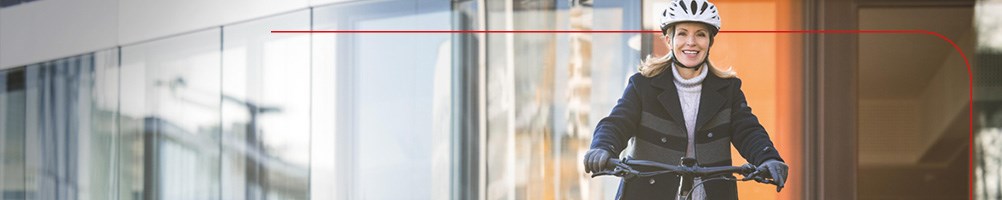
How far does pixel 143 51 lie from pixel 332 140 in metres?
0.84

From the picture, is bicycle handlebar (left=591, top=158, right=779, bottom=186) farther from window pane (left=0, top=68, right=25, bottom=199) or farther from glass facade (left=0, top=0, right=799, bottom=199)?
window pane (left=0, top=68, right=25, bottom=199)

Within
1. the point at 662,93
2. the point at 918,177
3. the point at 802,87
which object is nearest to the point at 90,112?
the point at 662,93

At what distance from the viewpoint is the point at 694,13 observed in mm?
5293

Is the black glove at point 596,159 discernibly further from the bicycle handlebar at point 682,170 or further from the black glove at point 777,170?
the black glove at point 777,170

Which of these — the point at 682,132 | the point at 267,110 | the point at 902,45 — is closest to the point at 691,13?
the point at 682,132

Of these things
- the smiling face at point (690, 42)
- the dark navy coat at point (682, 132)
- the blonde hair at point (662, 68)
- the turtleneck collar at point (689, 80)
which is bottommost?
the dark navy coat at point (682, 132)

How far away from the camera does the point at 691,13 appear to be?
17.4 feet

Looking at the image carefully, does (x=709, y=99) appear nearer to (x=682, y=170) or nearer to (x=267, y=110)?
(x=682, y=170)

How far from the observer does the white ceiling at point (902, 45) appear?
5.48 m

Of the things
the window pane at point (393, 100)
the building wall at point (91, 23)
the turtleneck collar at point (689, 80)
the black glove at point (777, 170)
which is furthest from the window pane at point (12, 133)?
the black glove at point (777, 170)

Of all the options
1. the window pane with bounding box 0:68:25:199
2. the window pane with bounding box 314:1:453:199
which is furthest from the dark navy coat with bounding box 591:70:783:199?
the window pane with bounding box 0:68:25:199

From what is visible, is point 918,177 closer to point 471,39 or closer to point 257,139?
point 471,39

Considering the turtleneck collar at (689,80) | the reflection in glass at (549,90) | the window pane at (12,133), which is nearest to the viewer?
the turtleneck collar at (689,80)

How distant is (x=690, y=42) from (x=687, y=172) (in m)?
0.47
